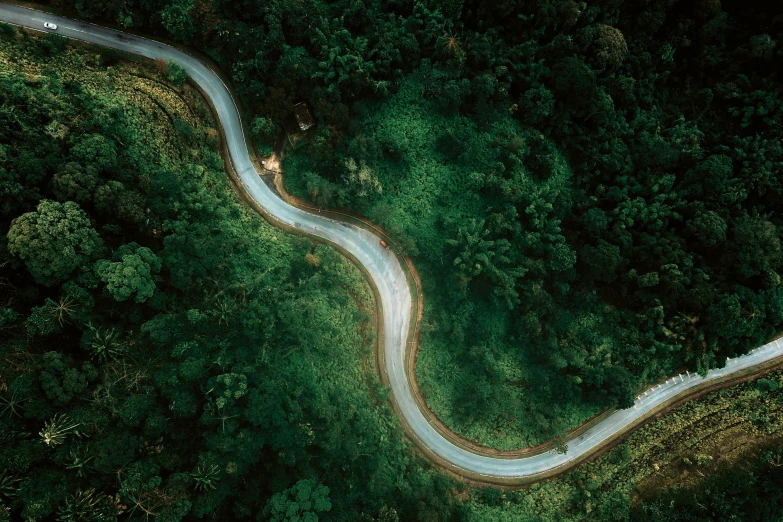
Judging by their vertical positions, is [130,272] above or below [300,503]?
above

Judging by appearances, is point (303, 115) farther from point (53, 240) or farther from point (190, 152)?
point (53, 240)

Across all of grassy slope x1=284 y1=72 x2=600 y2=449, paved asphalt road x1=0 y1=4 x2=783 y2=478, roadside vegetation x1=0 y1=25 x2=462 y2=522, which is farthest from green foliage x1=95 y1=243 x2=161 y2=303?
grassy slope x1=284 y1=72 x2=600 y2=449

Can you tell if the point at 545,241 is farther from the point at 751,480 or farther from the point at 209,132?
the point at 209,132

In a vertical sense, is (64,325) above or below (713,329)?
below

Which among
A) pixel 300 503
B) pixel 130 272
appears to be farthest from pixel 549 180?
pixel 130 272

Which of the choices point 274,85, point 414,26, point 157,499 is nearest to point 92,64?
point 274,85
